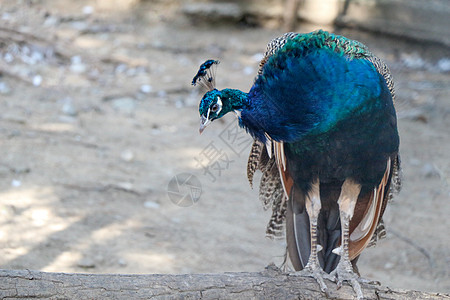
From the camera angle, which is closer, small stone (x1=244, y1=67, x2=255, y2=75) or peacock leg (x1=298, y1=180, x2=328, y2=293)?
peacock leg (x1=298, y1=180, x2=328, y2=293)

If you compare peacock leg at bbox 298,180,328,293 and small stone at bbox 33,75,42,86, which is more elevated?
small stone at bbox 33,75,42,86

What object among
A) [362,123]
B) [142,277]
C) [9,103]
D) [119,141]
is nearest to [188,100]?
[119,141]

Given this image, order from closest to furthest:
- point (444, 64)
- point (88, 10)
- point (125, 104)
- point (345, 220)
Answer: point (345, 220) → point (125, 104) → point (444, 64) → point (88, 10)

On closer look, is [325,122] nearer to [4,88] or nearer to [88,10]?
[4,88]

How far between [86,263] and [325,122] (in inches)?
72.6

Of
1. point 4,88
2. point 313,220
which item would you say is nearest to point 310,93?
point 313,220

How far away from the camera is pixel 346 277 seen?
2.76 m

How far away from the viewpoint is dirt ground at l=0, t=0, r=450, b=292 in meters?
3.92

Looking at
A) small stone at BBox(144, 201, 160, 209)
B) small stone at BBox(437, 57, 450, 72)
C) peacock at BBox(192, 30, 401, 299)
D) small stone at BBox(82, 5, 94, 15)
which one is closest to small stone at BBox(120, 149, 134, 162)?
small stone at BBox(144, 201, 160, 209)

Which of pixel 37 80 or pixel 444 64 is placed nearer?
pixel 37 80

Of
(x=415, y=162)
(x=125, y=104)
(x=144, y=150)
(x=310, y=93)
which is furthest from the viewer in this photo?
(x=125, y=104)

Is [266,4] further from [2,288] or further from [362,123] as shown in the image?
[2,288]

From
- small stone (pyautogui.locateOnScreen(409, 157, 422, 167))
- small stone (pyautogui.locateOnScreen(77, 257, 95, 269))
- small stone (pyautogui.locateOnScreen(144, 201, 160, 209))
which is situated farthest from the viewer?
small stone (pyautogui.locateOnScreen(409, 157, 422, 167))

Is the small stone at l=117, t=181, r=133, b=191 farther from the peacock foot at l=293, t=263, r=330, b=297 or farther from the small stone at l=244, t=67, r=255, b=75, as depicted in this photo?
the small stone at l=244, t=67, r=255, b=75
